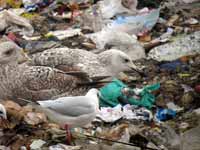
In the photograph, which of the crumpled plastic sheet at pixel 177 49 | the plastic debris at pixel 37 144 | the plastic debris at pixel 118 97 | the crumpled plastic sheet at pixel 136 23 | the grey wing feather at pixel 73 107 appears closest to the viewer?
the grey wing feather at pixel 73 107

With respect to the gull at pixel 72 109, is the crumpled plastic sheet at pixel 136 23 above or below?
below

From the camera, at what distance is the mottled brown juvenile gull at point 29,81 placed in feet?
17.2

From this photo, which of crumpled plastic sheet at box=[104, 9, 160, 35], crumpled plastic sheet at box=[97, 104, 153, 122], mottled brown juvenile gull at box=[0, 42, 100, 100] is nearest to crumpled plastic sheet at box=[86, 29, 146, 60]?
crumpled plastic sheet at box=[104, 9, 160, 35]

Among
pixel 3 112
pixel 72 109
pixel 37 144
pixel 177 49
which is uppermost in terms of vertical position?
pixel 72 109

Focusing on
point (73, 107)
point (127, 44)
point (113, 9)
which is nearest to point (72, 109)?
point (73, 107)

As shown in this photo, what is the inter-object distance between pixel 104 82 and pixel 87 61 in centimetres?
41

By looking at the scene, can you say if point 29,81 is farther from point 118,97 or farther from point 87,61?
point 118,97

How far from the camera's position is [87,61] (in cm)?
560

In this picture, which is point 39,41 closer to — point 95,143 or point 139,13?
point 139,13

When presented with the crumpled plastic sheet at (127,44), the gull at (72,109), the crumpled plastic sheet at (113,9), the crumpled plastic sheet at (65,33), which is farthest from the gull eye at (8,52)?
the crumpled plastic sheet at (113,9)

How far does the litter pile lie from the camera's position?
4.74 metres

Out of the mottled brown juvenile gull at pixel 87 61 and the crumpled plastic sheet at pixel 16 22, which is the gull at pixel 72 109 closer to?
the mottled brown juvenile gull at pixel 87 61

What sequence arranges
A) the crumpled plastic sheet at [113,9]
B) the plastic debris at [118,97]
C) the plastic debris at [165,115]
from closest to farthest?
the plastic debris at [165,115]
the plastic debris at [118,97]
the crumpled plastic sheet at [113,9]

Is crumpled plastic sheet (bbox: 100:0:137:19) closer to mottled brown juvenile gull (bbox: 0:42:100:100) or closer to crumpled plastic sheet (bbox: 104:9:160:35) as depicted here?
crumpled plastic sheet (bbox: 104:9:160:35)
